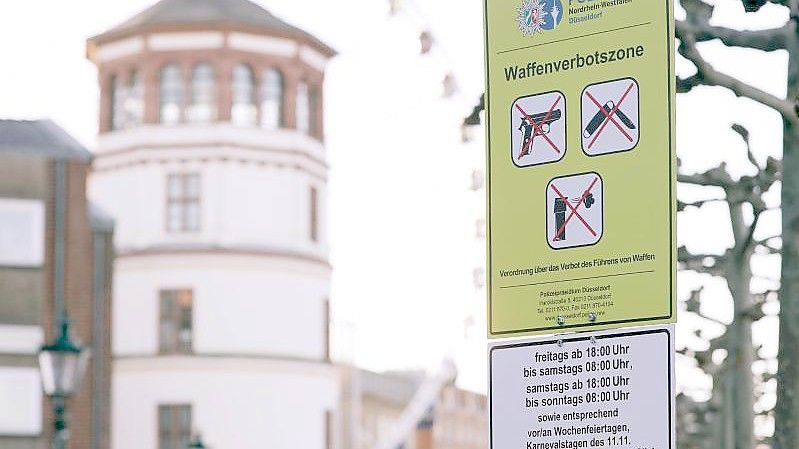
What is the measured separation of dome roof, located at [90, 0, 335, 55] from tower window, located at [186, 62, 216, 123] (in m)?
1.86

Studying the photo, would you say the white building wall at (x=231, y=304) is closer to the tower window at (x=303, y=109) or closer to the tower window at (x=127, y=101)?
the tower window at (x=303, y=109)

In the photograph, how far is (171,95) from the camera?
260ft

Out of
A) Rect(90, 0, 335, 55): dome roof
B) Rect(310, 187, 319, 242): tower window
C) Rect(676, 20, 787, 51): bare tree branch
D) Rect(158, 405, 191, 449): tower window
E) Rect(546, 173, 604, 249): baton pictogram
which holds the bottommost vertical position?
Rect(158, 405, 191, 449): tower window

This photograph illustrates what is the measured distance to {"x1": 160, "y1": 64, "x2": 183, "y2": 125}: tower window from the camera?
7869cm

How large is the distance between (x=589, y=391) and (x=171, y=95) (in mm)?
73472

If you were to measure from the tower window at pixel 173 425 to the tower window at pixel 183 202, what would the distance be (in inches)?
300

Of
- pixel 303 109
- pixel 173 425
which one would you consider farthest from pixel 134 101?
pixel 173 425

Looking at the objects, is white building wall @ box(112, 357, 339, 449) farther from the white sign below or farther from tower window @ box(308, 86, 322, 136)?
the white sign below

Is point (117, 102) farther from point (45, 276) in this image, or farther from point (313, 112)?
point (45, 276)

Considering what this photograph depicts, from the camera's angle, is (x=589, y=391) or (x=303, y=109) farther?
(x=303, y=109)

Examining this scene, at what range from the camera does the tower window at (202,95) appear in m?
78.5

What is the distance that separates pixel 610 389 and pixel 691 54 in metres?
7.41

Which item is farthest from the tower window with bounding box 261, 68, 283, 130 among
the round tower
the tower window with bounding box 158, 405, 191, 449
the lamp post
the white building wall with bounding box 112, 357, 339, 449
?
the lamp post

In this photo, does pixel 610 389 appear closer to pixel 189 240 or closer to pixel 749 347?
pixel 749 347
